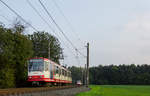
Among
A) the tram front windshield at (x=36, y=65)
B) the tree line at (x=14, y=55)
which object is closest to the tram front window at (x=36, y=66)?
the tram front windshield at (x=36, y=65)

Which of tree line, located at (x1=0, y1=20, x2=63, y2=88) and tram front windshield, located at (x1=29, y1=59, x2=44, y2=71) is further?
tree line, located at (x1=0, y1=20, x2=63, y2=88)

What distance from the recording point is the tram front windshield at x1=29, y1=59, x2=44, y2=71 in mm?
25359

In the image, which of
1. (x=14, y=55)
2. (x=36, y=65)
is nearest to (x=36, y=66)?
(x=36, y=65)

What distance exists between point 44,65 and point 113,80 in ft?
319

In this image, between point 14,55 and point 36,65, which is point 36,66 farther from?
point 14,55

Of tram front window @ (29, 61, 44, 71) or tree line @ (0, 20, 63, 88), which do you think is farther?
tree line @ (0, 20, 63, 88)

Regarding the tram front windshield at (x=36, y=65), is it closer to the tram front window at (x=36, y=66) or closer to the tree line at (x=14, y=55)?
the tram front window at (x=36, y=66)

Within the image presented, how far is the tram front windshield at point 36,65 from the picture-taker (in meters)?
25.4

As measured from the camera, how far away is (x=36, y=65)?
84.0ft

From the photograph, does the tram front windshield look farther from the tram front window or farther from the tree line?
the tree line

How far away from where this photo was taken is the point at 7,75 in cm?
3462

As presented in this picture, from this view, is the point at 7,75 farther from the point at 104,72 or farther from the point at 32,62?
the point at 104,72

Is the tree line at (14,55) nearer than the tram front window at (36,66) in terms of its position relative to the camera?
No

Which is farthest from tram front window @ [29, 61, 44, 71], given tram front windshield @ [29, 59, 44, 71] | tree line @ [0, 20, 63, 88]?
tree line @ [0, 20, 63, 88]
